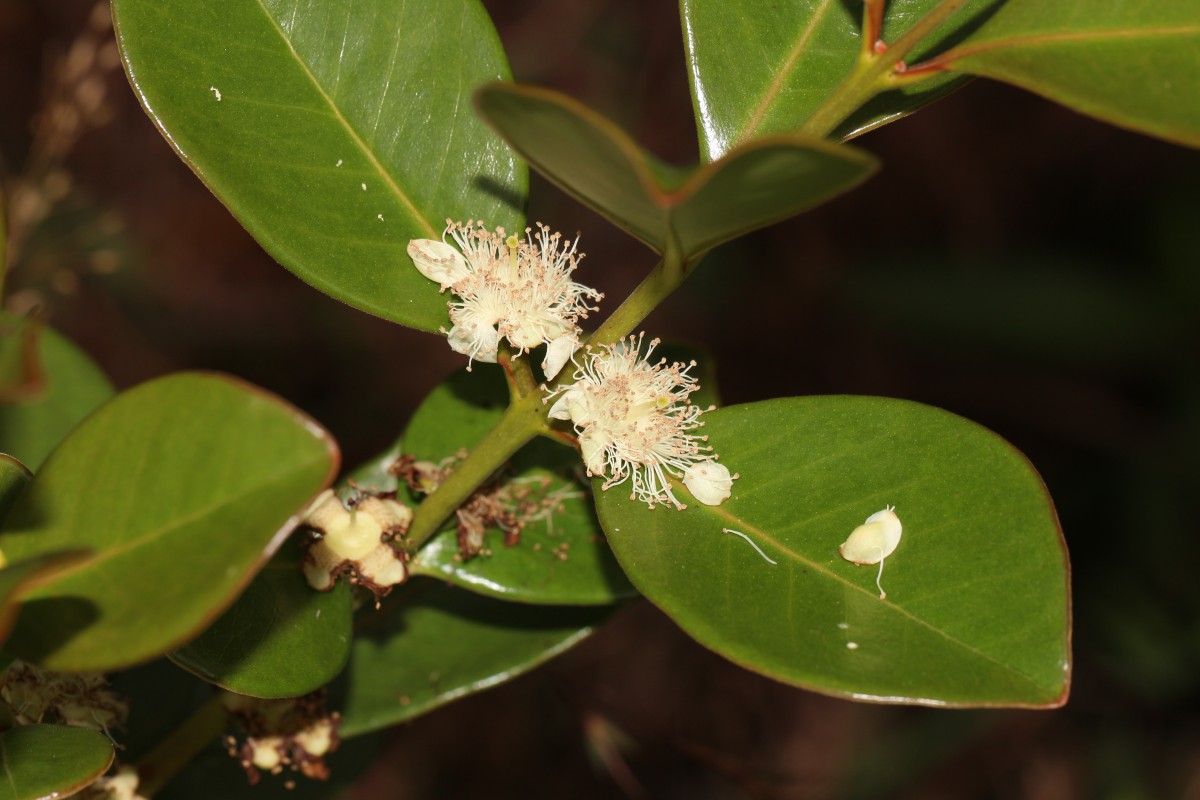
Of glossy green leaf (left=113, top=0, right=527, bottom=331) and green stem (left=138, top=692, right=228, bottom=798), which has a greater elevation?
glossy green leaf (left=113, top=0, right=527, bottom=331)

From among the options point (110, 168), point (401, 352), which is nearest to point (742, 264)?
point (401, 352)

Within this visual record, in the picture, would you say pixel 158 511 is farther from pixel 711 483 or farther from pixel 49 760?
pixel 711 483

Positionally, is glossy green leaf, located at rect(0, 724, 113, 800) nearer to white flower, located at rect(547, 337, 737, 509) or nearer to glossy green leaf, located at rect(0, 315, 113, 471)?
white flower, located at rect(547, 337, 737, 509)

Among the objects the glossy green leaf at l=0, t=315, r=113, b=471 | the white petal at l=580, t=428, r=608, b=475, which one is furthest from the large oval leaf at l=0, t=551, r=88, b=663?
the glossy green leaf at l=0, t=315, r=113, b=471

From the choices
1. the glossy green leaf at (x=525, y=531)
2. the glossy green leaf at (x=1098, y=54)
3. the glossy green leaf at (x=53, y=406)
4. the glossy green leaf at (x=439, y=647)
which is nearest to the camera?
the glossy green leaf at (x=1098, y=54)

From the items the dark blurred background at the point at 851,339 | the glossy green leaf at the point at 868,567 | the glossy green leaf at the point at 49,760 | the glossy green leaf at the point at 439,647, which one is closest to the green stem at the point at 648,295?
the glossy green leaf at the point at 868,567

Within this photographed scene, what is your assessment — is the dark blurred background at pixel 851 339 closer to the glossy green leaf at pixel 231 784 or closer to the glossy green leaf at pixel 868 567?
the glossy green leaf at pixel 231 784
